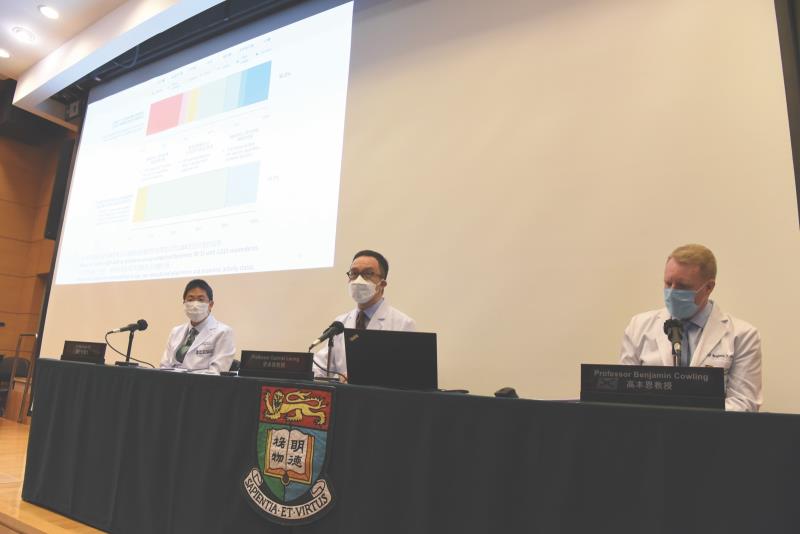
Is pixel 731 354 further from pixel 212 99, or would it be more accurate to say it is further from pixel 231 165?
pixel 212 99

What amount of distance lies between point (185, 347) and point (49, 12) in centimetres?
327

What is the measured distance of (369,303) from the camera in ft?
8.70

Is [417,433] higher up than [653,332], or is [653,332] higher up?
[653,332]

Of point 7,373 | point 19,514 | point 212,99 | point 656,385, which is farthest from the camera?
point 7,373

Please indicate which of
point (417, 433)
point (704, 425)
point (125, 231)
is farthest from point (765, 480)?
point (125, 231)

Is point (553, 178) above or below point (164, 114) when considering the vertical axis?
below

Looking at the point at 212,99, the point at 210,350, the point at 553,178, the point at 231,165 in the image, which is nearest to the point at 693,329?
the point at 553,178

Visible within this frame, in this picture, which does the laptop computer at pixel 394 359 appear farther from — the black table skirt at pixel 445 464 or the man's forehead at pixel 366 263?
the man's forehead at pixel 366 263

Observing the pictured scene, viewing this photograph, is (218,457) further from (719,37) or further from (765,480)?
(719,37)

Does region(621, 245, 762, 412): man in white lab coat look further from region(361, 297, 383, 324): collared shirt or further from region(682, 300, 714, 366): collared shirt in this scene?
region(361, 297, 383, 324): collared shirt

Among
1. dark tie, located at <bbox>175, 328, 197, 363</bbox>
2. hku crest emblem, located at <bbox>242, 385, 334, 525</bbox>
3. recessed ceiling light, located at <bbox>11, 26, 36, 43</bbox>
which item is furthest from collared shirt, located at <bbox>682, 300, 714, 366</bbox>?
recessed ceiling light, located at <bbox>11, 26, 36, 43</bbox>

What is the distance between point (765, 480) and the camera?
3.37 ft

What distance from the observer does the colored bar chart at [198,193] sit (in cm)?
365

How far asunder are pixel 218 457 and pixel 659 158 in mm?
2173
